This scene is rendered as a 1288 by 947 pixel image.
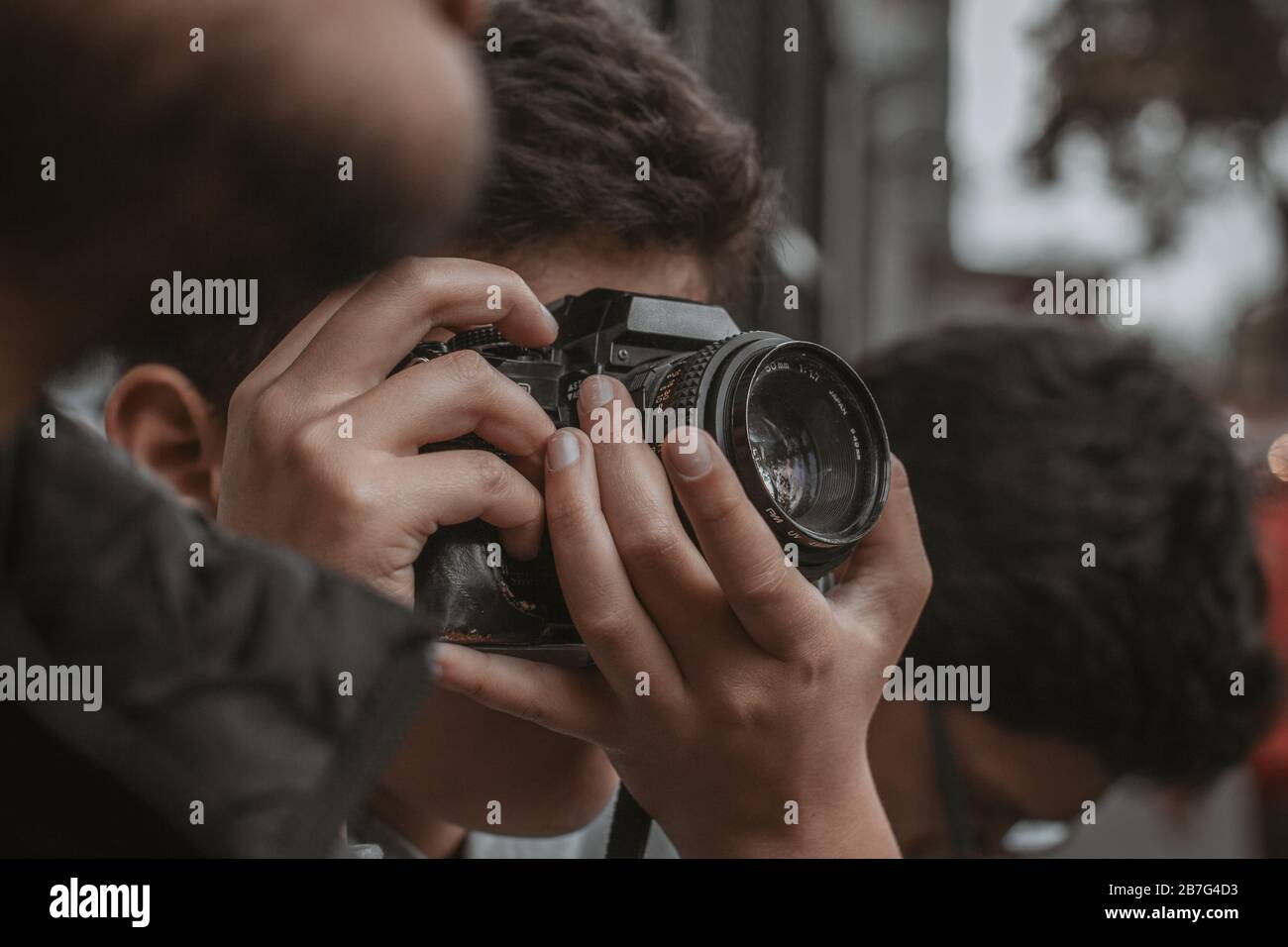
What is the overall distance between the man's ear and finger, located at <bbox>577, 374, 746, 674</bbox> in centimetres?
22

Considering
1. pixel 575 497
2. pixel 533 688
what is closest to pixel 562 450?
pixel 575 497

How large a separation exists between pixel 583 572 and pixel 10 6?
0.39 m

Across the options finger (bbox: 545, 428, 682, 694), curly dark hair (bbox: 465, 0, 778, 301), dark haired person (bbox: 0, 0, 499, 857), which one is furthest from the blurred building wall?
dark haired person (bbox: 0, 0, 499, 857)

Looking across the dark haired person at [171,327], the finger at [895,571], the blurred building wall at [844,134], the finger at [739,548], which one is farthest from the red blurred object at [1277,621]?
the dark haired person at [171,327]

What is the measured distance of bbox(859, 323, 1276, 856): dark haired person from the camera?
0.95m

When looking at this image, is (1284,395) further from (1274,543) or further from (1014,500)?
(1014,500)

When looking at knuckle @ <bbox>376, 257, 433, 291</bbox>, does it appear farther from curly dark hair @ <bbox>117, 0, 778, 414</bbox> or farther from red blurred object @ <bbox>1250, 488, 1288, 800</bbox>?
red blurred object @ <bbox>1250, 488, 1288, 800</bbox>

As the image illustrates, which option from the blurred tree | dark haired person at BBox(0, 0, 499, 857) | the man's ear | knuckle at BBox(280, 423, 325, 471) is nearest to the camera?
dark haired person at BBox(0, 0, 499, 857)

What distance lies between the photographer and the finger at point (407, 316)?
1.79 ft

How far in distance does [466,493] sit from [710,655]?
6.2 inches

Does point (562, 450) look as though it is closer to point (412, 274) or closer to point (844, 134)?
point (412, 274)

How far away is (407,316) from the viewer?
0.56 metres
